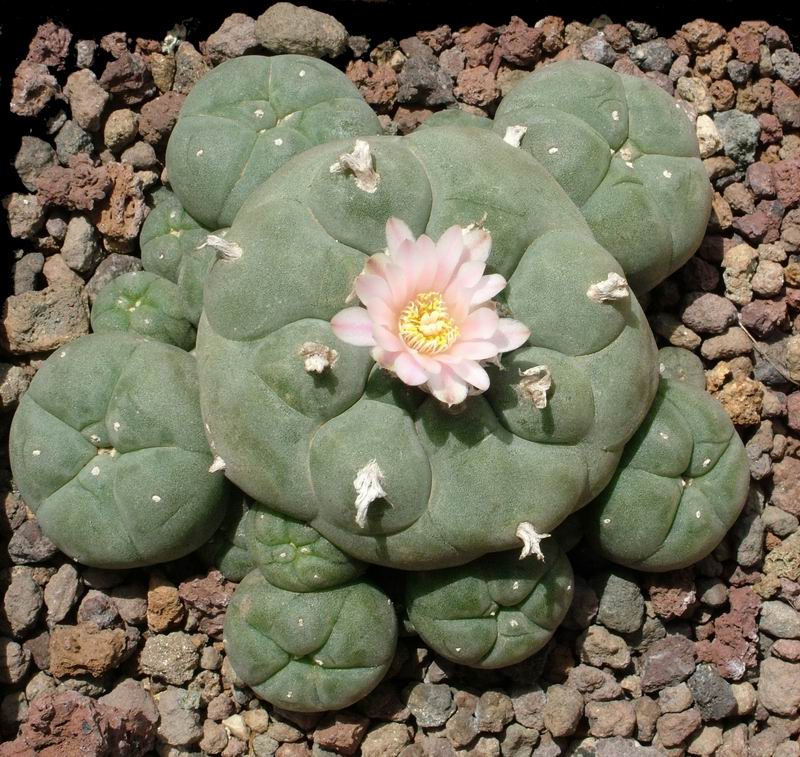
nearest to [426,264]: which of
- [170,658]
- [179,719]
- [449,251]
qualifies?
[449,251]

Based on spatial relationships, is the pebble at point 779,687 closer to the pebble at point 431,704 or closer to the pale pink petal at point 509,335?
the pebble at point 431,704

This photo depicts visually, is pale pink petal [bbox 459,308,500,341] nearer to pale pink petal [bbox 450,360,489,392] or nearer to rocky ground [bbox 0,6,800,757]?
pale pink petal [bbox 450,360,489,392]

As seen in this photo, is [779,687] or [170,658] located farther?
[779,687]

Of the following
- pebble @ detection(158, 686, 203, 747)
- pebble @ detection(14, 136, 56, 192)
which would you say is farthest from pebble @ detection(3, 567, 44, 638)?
pebble @ detection(14, 136, 56, 192)

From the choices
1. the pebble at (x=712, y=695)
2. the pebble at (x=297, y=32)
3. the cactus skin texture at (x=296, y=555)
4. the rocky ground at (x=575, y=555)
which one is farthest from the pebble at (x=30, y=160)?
the pebble at (x=712, y=695)

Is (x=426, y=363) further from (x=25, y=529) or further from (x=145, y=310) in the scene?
(x=25, y=529)
